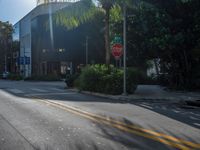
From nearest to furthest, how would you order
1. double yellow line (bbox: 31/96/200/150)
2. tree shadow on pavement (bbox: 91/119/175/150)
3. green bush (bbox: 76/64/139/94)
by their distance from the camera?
tree shadow on pavement (bbox: 91/119/175/150), double yellow line (bbox: 31/96/200/150), green bush (bbox: 76/64/139/94)

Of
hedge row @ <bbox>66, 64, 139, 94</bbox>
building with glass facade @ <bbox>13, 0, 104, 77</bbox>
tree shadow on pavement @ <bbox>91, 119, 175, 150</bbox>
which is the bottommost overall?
tree shadow on pavement @ <bbox>91, 119, 175, 150</bbox>

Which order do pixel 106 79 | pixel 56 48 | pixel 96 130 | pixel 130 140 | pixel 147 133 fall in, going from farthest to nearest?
pixel 56 48
pixel 106 79
pixel 96 130
pixel 147 133
pixel 130 140

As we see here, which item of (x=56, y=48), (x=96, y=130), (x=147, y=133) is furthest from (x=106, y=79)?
(x=56, y=48)

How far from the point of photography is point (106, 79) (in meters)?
23.1

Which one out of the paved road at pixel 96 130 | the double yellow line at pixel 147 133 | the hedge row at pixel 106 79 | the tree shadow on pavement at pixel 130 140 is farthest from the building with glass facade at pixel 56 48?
the tree shadow on pavement at pixel 130 140

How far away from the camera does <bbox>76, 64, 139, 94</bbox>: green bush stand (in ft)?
74.3

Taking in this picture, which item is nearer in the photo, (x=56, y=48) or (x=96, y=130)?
(x=96, y=130)

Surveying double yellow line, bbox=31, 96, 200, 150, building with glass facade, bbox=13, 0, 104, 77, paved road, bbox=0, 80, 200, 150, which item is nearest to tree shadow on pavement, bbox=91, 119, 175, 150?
paved road, bbox=0, 80, 200, 150

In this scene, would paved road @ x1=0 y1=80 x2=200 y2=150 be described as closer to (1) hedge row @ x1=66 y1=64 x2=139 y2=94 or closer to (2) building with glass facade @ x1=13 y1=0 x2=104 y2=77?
(1) hedge row @ x1=66 y1=64 x2=139 y2=94

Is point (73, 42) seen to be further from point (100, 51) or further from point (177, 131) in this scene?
point (177, 131)

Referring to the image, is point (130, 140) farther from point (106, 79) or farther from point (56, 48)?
point (56, 48)

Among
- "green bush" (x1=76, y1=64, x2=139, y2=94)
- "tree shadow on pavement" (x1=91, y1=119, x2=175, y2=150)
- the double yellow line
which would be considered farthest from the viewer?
"green bush" (x1=76, y1=64, x2=139, y2=94)

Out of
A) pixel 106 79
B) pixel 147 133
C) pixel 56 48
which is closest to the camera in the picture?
pixel 147 133

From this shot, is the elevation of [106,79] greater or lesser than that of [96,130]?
greater
